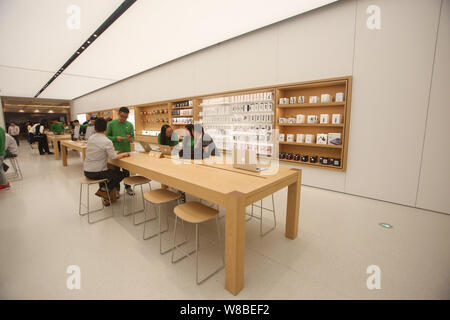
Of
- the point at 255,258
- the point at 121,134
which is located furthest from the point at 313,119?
the point at 121,134

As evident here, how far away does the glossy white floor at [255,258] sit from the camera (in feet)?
5.68

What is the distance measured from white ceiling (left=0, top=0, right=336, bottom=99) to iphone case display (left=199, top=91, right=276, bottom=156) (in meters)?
1.50

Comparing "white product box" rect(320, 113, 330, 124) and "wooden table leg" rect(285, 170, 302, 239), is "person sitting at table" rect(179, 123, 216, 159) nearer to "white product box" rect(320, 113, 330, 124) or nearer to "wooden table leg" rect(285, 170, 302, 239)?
"wooden table leg" rect(285, 170, 302, 239)

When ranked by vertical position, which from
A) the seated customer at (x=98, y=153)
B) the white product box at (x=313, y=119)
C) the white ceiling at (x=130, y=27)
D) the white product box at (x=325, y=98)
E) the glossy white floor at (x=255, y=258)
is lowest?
the glossy white floor at (x=255, y=258)

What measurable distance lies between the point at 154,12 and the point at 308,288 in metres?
4.73

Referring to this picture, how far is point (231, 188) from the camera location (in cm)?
180

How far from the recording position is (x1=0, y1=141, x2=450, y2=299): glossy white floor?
5.68 feet

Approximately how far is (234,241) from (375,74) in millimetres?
3612

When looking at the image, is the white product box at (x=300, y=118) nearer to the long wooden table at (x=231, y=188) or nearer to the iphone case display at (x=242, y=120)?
the iphone case display at (x=242, y=120)

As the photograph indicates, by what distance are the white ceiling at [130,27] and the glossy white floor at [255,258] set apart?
349 centimetres

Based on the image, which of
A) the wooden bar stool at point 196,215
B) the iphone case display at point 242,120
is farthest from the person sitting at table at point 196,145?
the iphone case display at point 242,120

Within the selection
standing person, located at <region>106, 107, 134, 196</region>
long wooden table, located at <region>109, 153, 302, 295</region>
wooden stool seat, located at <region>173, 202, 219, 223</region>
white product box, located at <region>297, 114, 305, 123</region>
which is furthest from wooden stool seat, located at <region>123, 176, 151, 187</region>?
white product box, located at <region>297, 114, 305, 123</region>
